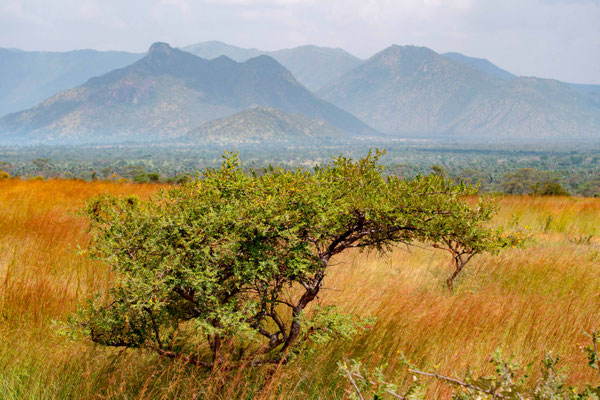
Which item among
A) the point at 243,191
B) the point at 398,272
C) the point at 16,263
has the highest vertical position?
the point at 243,191

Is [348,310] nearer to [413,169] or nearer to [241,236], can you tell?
[241,236]

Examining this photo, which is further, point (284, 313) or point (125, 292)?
point (284, 313)

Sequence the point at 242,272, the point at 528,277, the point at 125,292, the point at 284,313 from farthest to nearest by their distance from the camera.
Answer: the point at 528,277
the point at 284,313
the point at 125,292
the point at 242,272

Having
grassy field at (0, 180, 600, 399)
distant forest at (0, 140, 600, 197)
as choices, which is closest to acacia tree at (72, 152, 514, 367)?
distant forest at (0, 140, 600, 197)

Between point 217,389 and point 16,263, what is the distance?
11.7ft

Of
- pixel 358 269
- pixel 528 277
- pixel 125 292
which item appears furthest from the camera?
pixel 358 269

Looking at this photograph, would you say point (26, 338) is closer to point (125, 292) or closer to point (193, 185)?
point (125, 292)

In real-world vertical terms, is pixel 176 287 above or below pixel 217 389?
above

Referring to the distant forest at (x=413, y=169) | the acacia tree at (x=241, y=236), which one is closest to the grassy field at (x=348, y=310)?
the acacia tree at (x=241, y=236)

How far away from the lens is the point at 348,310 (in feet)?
14.8

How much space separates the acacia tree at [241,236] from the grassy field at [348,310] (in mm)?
365

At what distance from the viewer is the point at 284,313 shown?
434cm

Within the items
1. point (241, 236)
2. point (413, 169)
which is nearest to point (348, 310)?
point (241, 236)

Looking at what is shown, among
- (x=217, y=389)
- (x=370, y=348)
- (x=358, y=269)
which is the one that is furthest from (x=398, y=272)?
(x=217, y=389)
